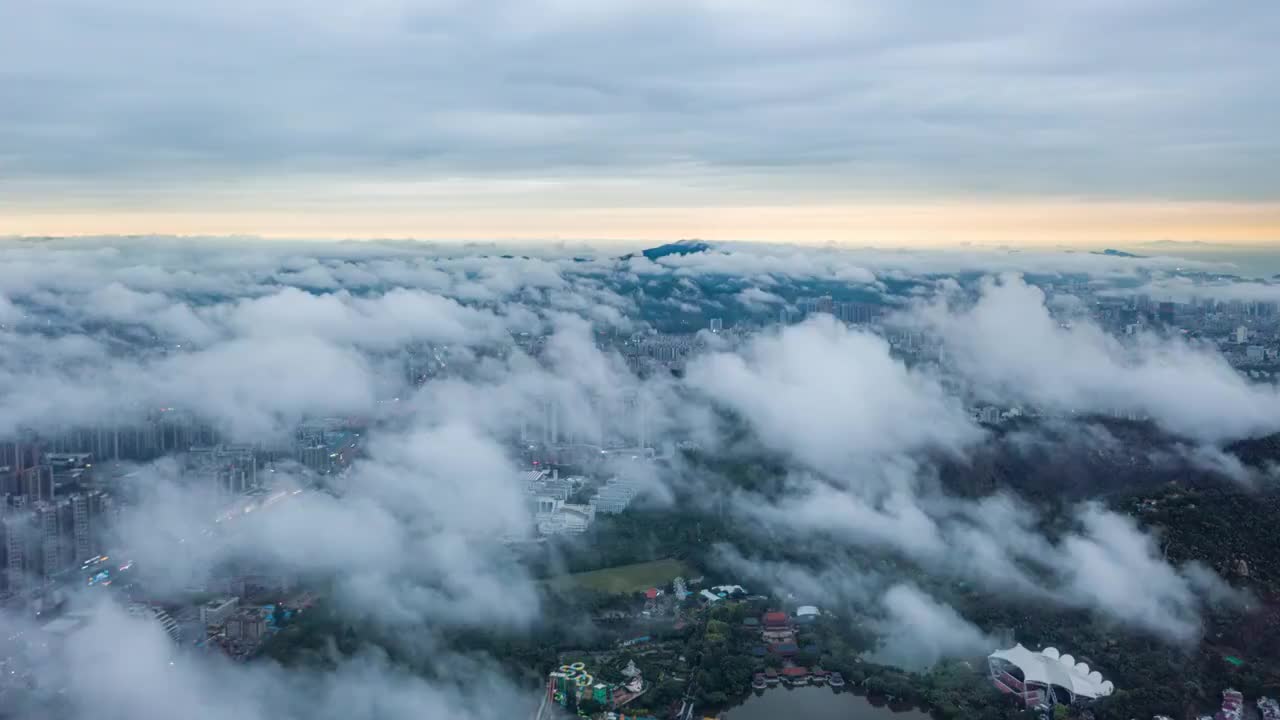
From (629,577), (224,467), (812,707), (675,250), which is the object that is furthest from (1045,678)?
(675,250)

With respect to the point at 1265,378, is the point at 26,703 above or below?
below

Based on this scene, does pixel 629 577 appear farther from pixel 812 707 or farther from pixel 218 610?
pixel 218 610

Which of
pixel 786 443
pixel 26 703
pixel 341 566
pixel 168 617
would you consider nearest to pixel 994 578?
pixel 786 443

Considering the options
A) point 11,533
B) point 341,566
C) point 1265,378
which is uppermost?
point 1265,378

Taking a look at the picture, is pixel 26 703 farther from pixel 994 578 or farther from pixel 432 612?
pixel 994 578

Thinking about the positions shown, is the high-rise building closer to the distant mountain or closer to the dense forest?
the dense forest

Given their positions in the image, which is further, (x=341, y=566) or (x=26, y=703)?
(x=341, y=566)

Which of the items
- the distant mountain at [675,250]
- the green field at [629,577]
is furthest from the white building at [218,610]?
the distant mountain at [675,250]
